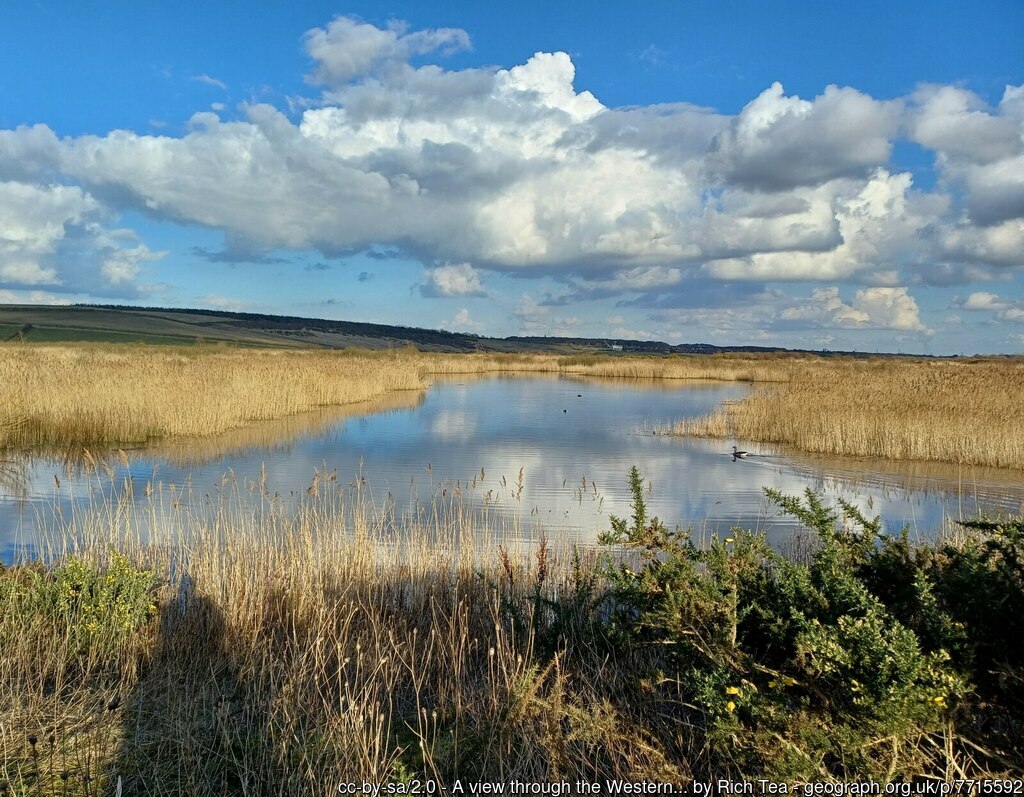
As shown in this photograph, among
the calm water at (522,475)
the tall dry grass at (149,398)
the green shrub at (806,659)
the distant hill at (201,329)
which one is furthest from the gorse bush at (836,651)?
the distant hill at (201,329)

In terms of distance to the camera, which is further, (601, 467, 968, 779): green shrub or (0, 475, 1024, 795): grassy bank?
(0, 475, 1024, 795): grassy bank

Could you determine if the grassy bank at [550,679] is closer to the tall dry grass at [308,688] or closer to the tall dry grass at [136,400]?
the tall dry grass at [308,688]

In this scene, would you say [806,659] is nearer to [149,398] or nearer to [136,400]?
[136,400]

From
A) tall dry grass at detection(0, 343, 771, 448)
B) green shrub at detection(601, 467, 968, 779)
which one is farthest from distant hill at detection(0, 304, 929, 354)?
green shrub at detection(601, 467, 968, 779)

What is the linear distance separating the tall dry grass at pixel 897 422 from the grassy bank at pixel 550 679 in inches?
432

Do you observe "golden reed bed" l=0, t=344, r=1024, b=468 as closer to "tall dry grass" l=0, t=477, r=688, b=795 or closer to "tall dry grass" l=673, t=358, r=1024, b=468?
"tall dry grass" l=673, t=358, r=1024, b=468

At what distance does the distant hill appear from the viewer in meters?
65.1

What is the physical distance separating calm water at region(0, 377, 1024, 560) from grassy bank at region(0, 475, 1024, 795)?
2538 millimetres

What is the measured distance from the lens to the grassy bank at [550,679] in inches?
95.0

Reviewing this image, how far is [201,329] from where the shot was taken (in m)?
81.7

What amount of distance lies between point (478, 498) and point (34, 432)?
8.57 metres

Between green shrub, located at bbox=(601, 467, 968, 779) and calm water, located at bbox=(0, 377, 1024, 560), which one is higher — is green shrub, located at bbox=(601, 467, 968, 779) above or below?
above

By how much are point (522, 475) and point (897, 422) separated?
26.8ft

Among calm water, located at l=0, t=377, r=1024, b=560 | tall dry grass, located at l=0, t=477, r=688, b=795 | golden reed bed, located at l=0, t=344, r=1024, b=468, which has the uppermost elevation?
golden reed bed, located at l=0, t=344, r=1024, b=468
